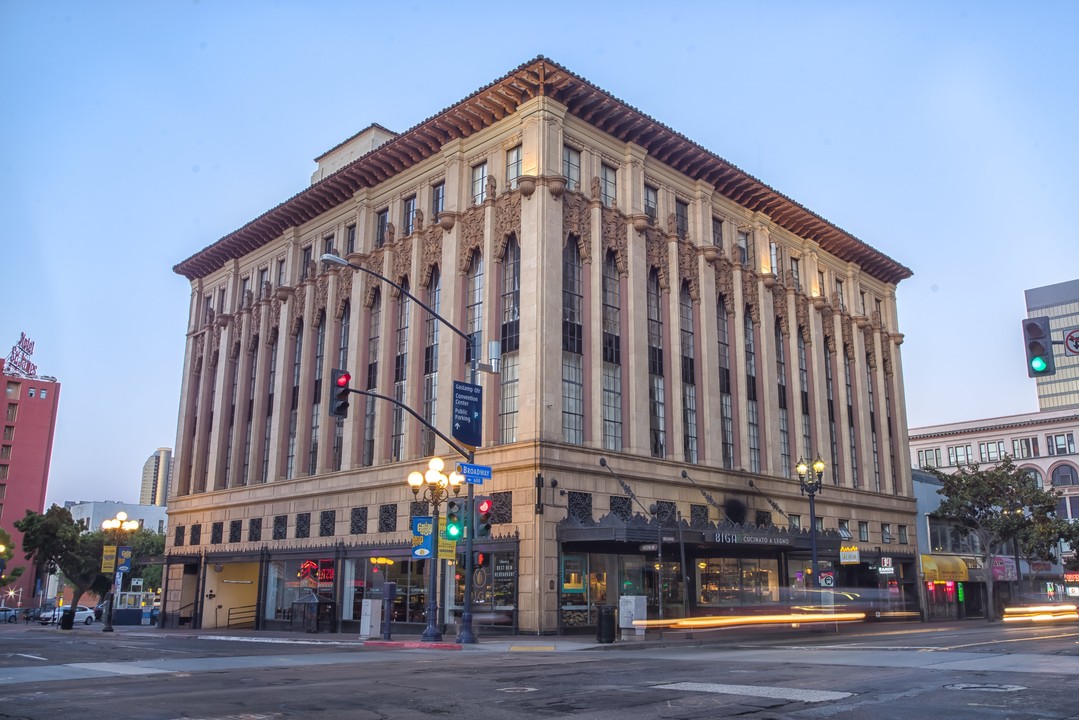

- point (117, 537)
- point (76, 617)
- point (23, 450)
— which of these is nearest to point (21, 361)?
point (23, 450)

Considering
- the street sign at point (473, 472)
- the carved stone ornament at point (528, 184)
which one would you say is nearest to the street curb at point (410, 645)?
the street sign at point (473, 472)

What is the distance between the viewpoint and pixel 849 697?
11812mm

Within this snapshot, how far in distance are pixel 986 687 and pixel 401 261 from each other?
34.1 metres

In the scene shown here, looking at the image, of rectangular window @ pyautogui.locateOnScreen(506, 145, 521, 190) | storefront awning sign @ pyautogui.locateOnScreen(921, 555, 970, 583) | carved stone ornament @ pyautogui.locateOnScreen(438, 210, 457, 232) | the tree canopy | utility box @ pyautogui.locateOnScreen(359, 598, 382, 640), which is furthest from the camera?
storefront awning sign @ pyautogui.locateOnScreen(921, 555, 970, 583)

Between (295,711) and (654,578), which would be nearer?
(295,711)

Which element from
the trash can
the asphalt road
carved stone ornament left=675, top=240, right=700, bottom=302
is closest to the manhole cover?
the asphalt road

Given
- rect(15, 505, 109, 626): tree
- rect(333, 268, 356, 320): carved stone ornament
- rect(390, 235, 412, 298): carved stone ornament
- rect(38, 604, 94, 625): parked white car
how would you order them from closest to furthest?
rect(390, 235, 412, 298): carved stone ornament
rect(333, 268, 356, 320): carved stone ornament
rect(38, 604, 94, 625): parked white car
rect(15, 505, 109, 626): tree

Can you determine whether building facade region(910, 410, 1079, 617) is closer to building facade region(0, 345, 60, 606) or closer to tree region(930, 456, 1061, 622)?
tree region(930, 456, 1061, 622)

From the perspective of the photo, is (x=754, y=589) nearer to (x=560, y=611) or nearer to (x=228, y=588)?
(x=560, y=611)

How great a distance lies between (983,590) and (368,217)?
161 ft

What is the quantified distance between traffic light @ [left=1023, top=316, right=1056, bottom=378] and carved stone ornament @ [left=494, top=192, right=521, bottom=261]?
2369 cm

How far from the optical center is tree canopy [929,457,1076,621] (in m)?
51.9

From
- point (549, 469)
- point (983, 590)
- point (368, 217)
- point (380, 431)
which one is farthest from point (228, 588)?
point (983, 590)

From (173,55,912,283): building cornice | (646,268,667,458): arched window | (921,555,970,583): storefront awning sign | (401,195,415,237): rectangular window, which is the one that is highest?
(173,55,912,283): building cornice
